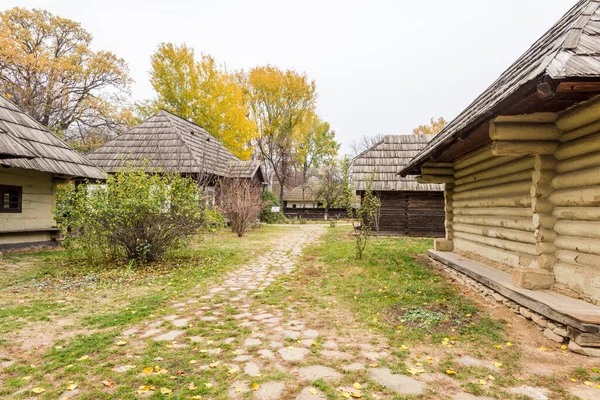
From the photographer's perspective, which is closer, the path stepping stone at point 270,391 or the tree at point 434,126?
the path stepping stone at point 270,391

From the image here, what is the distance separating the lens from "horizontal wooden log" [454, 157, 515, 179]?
5535 millimetres

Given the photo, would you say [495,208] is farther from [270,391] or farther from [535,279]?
[270,391]

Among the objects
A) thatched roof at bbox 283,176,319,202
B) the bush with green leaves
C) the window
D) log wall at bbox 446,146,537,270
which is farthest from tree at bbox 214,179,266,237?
thatched roof at bbox 283,176,319,202

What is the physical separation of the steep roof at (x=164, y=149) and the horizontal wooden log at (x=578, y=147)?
13265 millimetres

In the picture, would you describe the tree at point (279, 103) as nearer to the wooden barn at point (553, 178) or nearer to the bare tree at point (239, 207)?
the bare tree at point (239, 207)

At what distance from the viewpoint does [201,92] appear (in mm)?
22828

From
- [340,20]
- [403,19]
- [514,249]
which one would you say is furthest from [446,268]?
[340,20]

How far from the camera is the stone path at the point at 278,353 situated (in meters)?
2.49

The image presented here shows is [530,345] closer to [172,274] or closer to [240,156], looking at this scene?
[172,274]

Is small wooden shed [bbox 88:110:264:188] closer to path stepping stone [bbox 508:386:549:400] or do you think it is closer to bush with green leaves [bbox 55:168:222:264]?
bush with green leaves [bbox 55:168:222:264]

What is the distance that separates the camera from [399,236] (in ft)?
48.6

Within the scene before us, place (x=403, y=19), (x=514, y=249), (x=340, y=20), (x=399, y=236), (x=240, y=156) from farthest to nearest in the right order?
(x=240, y=156), (x=340, y=20), (x=403, y=19), (x=399, y=236), (x=514, y=249)

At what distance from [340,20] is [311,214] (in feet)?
61.5

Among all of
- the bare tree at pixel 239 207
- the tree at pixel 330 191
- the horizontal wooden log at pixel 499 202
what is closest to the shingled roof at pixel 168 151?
the bare tree at pixel 239 207
